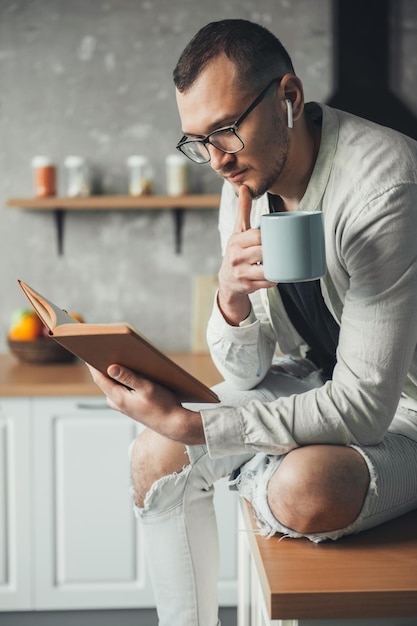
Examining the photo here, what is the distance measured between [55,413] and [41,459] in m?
0.14

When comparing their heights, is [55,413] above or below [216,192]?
below

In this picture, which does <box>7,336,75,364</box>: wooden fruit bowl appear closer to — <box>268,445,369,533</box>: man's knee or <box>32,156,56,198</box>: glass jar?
<box>32,156,56,198</box>: glass jar

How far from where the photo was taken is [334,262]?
54.9 inches

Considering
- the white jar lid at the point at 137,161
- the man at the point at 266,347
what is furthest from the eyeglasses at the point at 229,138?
the white jar lid at the point at 137,161

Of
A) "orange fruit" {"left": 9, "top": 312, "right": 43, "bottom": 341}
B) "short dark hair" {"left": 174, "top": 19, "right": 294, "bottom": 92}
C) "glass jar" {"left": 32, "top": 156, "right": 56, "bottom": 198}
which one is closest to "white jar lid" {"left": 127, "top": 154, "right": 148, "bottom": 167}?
"glass jar" {"left": 32, "top": 156, "right": 56, "bottom": 198}

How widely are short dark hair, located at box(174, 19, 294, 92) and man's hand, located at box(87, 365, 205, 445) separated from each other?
0.48 metres

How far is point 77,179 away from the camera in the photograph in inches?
118

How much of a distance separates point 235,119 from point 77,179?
1686mm

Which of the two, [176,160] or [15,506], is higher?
[176,160]

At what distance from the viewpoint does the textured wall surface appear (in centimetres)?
304

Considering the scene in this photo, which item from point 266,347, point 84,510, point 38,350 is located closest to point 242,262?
point 266,347

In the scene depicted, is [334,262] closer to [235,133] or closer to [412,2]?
[235,133]

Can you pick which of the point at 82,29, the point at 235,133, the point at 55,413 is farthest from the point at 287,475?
the point at 82,29

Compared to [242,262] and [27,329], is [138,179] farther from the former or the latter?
[242,262]
